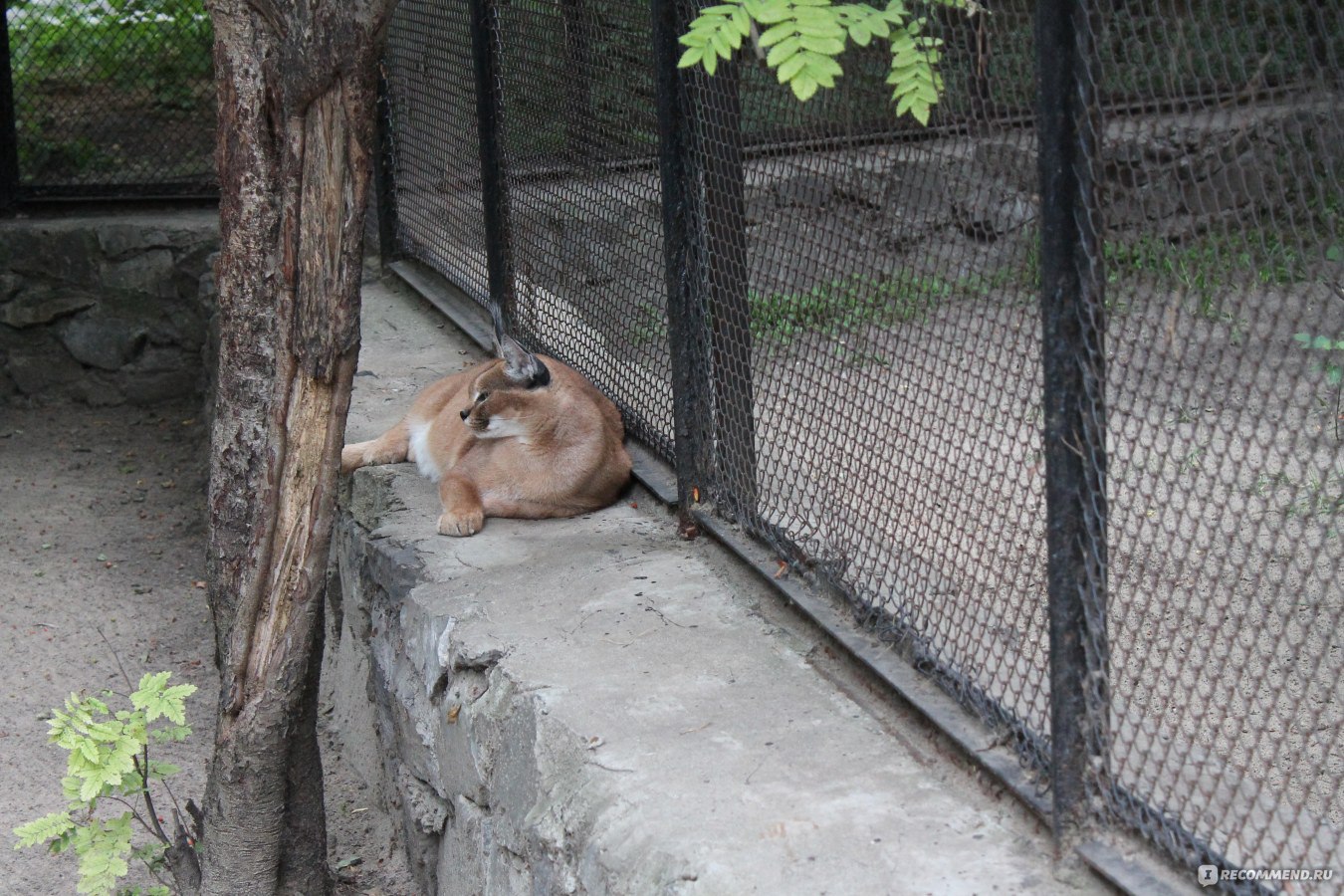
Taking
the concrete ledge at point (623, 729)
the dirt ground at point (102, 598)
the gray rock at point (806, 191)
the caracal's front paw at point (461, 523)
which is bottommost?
the dirt ground at point (102, 598)

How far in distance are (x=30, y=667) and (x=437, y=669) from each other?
2474 mm

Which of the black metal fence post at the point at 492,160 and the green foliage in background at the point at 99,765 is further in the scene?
the black metal fence post at the point at 492,160

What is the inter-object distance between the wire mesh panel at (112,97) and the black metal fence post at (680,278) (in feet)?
17.8

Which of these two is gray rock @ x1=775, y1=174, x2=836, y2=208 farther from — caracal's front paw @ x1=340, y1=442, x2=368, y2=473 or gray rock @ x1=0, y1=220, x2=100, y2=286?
gray rock @ x1=0, y1=220, x2=100, y2=286

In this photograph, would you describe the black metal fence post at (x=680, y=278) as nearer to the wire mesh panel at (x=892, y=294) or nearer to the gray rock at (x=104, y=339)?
the wire mesh panel at (x=892, y=294)

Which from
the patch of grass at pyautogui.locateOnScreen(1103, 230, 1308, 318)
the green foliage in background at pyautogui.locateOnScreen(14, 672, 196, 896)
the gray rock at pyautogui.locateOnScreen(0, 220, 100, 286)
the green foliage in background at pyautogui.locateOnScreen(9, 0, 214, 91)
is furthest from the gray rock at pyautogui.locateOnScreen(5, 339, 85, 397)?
the patch of grass at pyautogui.locateOnScreen(1103, 230, 1308, 318)

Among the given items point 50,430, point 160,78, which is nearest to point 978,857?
point 50,430

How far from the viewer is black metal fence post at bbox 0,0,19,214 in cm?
806

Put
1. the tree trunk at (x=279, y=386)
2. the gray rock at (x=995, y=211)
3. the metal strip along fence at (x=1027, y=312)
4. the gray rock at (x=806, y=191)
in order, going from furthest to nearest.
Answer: the tree trunk at (x=279, y=386) → the gray rock at (x=806, y=191) → the gray rock at (x=995, y=211) → the metal strip along fence at (x=1027, y=312)

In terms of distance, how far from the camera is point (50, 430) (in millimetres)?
7984

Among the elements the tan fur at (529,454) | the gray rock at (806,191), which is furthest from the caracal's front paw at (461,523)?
the gray rock at (806,191)

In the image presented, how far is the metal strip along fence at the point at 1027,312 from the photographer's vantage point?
2.24 meters

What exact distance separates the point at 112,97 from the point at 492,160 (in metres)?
4.06

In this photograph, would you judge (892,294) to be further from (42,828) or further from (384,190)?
(384,190)
